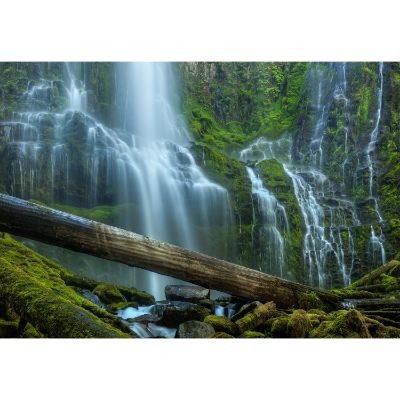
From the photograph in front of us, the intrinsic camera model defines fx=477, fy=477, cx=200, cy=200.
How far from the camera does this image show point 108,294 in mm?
4914

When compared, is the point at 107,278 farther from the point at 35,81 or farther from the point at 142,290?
the point at 35,81

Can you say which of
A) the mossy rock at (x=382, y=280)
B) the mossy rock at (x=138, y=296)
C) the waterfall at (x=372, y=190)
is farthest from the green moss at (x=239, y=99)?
the mossy rock at (x=138, y=296)

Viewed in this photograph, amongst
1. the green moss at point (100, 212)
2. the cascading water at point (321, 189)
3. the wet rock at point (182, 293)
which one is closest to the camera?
the wet rock at point (182, 293)

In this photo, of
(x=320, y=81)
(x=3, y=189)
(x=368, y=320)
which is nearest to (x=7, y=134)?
(x=3, y=189)

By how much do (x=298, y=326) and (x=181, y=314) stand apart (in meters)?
1.10

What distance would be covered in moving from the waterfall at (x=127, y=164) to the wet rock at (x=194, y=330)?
82 cm

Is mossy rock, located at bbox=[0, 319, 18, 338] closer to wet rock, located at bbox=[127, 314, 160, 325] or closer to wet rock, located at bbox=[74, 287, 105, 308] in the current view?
wet rock, located at bbox=[74, 287, 105, 308]

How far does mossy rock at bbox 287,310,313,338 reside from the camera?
4.34 meters

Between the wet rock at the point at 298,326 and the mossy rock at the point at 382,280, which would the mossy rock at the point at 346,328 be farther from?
the mossy rock at the point at 382,280

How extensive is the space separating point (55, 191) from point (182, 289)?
1.97 m

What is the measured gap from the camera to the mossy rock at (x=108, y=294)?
487cm

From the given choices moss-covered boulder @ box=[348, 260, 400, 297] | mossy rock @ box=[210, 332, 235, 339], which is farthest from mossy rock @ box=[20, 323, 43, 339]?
moss-covered boulder @ box=[348, 260, 400, 297]

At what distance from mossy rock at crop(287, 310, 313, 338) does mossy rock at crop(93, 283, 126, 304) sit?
1706 mm

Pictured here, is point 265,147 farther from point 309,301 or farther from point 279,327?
point 279,327
